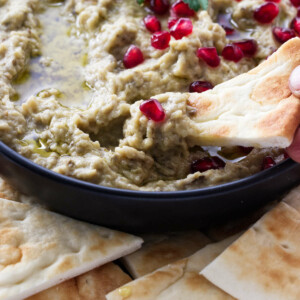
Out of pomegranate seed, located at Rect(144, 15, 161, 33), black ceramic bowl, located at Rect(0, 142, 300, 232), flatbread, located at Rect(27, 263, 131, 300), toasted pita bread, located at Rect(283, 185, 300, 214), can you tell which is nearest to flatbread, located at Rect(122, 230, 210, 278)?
flatbread, located at Rect(27, 263, 131, 300)

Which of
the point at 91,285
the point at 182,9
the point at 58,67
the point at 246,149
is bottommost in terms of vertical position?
the point at 91,285

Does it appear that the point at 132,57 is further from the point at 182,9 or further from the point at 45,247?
the point at 45,247

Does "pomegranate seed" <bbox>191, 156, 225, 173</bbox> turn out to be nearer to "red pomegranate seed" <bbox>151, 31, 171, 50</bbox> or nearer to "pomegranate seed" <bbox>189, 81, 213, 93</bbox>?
"pomegranate seed" <bbox>189, 81, 213, 93</bbox>

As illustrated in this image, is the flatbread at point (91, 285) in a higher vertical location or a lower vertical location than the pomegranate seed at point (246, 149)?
lower

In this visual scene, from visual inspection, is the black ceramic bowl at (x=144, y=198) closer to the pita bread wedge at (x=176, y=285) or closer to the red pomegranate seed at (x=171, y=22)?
the pita bread wedge at (x=176, y=285)

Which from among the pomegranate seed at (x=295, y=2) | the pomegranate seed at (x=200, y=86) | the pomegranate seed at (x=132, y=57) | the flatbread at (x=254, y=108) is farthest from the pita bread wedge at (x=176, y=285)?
the pomegranate seed at (x=295, y=2)

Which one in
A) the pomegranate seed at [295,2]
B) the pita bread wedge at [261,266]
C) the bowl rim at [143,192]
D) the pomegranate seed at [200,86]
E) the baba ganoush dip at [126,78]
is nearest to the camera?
the bowl rim at [143,192]

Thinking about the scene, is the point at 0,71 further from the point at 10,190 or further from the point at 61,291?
the point at 61,291

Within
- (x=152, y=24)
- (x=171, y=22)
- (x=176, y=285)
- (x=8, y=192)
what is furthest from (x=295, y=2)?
(x=8, y=192)
